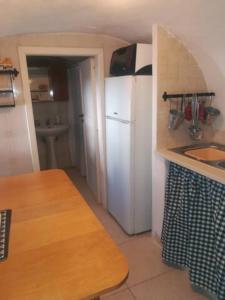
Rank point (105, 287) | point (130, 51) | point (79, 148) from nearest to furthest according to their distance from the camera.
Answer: point (105, 287) < point (130, 51) < point (79, 148)

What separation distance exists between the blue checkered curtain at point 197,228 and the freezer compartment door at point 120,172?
48 centimetres

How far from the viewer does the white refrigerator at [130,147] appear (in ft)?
6.47

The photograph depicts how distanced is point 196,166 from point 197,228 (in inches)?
16.4

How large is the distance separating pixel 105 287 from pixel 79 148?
3188 millimetres

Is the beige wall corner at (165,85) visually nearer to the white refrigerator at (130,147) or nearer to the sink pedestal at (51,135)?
the white refrigerator at (130,147)

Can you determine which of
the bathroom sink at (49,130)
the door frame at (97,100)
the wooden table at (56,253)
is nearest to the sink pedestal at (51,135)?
the bathroom sink at (49,130)

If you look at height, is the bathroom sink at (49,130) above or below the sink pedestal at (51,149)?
above

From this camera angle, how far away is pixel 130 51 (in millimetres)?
2021

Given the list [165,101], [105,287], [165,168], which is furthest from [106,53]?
[105,287]

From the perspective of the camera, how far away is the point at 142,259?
1.98m

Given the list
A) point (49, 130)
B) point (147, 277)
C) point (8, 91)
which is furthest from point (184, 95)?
point (49, 130)

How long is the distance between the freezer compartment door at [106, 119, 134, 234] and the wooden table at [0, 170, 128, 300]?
888 mm

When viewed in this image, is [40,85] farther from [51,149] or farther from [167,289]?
[167,289]

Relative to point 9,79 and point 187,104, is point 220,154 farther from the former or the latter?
point 9,79
